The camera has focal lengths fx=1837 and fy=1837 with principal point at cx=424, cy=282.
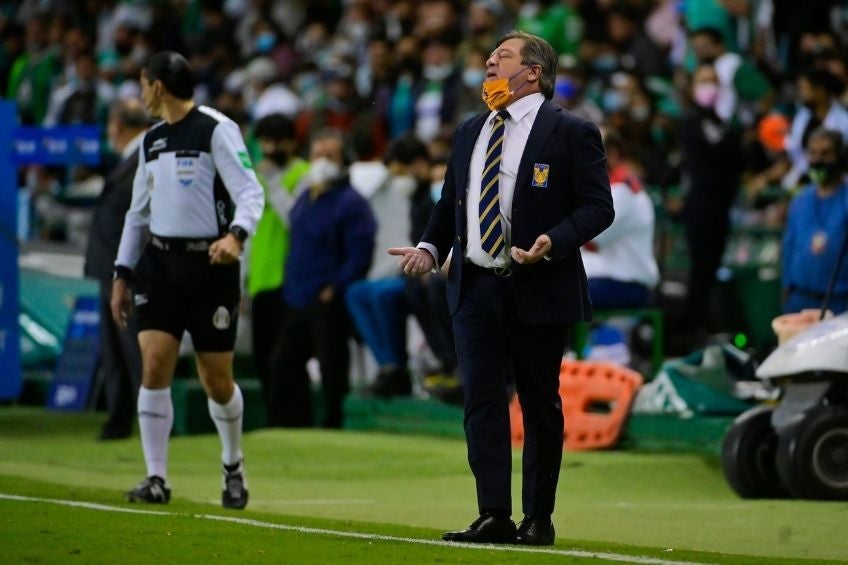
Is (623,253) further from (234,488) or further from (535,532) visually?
(535,532)

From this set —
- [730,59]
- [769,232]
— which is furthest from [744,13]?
[769,232]

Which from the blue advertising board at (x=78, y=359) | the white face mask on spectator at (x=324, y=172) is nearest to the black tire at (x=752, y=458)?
the white face mask on spectator at (x=324, y=172)

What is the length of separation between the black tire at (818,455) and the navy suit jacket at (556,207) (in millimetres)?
2907

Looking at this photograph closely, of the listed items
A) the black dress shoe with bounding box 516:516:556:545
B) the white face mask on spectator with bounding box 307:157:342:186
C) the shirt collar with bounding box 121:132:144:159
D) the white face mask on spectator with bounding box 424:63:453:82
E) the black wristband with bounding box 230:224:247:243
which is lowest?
the black dress shoe with bounding box 516:516:556:545

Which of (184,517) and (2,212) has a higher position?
(2,212)

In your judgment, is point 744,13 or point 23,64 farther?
point 23,64

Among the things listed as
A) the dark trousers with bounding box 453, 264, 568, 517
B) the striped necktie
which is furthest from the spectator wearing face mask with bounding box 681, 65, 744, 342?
the striped necktie

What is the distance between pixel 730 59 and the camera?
16.2 metres

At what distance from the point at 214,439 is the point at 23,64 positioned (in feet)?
44.4

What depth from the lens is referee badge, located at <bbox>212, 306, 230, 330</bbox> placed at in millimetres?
9477

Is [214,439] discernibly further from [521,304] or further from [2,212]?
[521,304]

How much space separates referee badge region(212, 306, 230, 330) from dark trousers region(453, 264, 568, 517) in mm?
2215

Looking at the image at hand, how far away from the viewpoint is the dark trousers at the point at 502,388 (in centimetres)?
746

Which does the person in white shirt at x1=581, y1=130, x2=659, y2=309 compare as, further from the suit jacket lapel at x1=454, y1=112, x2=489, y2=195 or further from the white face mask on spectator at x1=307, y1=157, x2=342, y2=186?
the suit jacket lapel at x1=454, y1=112, x2=489, y2=195
